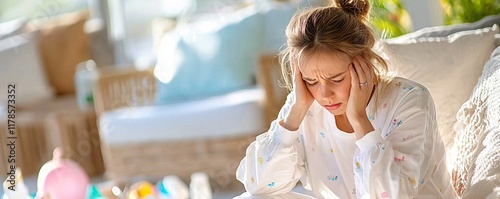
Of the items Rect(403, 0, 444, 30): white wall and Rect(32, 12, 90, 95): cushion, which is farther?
Rect(32, 12, 90, 95): cushion

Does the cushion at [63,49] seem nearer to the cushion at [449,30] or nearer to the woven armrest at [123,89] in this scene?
the woven armrest at [123,89]

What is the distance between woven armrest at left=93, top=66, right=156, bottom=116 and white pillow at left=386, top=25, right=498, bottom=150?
2.32 metres

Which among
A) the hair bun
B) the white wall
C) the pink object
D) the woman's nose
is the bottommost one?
the pink object

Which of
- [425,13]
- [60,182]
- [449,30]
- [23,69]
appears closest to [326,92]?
[449,30]

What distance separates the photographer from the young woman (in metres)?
1.87

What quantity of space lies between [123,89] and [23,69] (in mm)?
962

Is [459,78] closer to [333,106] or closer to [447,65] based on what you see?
[447,65]

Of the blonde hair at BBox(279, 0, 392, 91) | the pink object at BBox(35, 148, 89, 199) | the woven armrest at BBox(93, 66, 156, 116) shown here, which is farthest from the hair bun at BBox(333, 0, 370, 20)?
the woven armrest at BBox(93, 66, 156, 116)

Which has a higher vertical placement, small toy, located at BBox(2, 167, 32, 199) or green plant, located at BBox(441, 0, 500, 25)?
green plant, located at BBox(441, 0, 500, 25)

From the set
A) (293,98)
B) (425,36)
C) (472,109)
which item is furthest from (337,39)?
(425,36)

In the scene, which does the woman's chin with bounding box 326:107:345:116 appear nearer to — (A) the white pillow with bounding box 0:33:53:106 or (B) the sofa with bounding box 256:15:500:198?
(B) the sofa with bounding box 256:15:500:198

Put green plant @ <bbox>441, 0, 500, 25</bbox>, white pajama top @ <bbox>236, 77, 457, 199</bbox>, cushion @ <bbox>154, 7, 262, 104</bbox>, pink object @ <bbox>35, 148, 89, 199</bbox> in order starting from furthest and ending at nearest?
1. cushion @ <bbox>154, 7, 262, 104</bbox>
2. green plant @ <bbox>441, 0, 500, 25</bbox>
3. pink object @ <bbox>35, 148, 89, 199</bbox>
4. white pajama top @ <bbox>236, 77, 457, 199</bbox>

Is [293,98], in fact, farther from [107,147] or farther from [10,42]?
[10,42]

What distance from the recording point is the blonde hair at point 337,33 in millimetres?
1904
